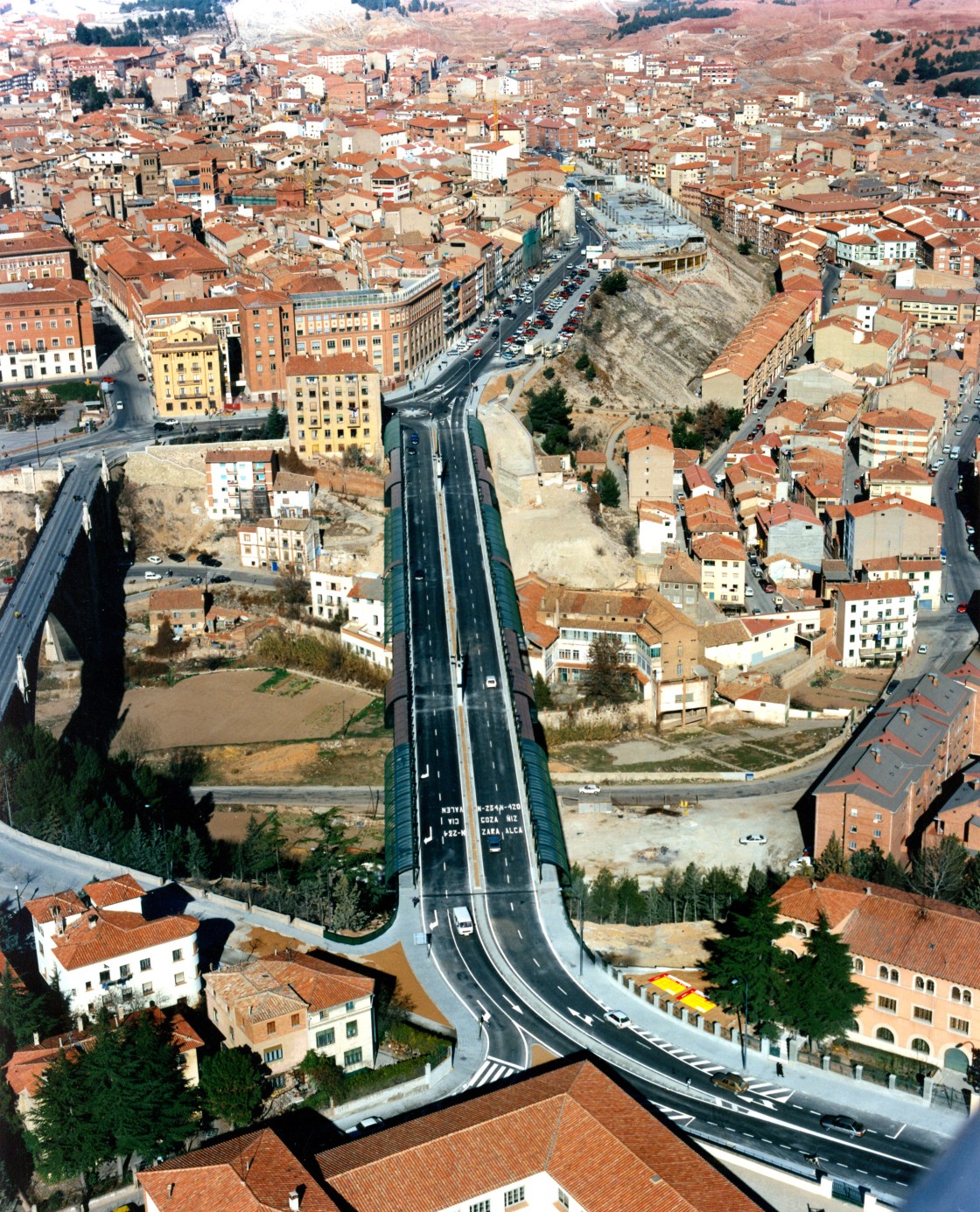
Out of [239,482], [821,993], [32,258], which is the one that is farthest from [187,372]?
[821,993]

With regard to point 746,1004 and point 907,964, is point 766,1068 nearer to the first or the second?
point 746,1004

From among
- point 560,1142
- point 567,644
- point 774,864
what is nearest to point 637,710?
point 567,644

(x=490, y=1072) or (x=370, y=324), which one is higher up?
(x=370, y=324)

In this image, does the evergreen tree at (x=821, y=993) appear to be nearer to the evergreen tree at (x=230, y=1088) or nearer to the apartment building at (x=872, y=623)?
the evergreen tree at (x=230, y=1088)

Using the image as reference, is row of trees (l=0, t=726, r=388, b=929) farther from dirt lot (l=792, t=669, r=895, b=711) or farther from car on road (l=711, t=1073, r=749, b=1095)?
dirt lot (l=792, t=669, r=895, b=711)

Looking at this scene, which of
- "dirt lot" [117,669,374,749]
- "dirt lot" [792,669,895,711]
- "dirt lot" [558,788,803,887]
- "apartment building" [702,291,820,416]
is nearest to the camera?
"dirt lot" [558,788,803,887]

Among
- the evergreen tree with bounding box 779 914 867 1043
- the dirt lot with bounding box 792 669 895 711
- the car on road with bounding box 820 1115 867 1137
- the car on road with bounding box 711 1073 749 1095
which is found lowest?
the dirt lot with bounding box 792 669 895 711

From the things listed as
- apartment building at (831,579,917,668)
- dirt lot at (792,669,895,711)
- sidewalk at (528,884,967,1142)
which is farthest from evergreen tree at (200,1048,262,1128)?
apartment building at (831,579,917,668)
